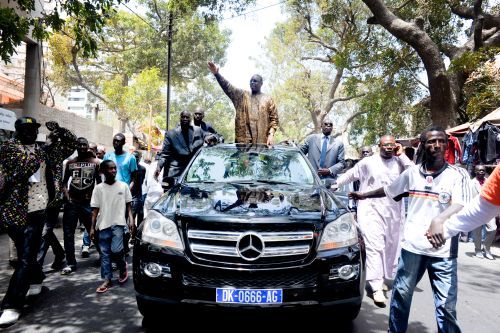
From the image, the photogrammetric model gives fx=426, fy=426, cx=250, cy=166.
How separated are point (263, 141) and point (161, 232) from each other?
381 cm

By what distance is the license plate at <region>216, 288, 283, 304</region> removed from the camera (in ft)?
9.84

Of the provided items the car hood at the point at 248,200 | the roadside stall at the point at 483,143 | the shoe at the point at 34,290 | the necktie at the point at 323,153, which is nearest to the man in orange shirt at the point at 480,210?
the car hood at the point at 248,200

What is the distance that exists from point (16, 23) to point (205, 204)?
4790 mm

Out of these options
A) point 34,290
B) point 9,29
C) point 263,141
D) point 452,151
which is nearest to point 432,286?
point 34,290

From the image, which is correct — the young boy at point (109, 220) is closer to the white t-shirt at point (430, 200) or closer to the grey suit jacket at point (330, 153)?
the grey suit jacket at point (330, 153)

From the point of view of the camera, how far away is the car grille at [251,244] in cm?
308

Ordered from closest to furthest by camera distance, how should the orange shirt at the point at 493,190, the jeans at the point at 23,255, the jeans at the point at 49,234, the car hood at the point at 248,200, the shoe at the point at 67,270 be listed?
the orange shirt at the point at 493,190 < the car hood at the point at 248,200 < the jeans at the point at 23,255 < the jeans at the point at 49,234 < the shoe at the point at 67,270

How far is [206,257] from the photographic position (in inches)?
122

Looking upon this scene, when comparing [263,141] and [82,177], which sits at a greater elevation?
[263,141]

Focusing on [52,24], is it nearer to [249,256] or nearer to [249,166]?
[249,166]

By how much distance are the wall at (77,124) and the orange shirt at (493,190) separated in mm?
14022

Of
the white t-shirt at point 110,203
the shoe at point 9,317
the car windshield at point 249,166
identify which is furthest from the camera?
the white t-shirt at point 110,203

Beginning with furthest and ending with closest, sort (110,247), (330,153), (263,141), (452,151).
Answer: (452,151), (263,141), (330,153), (110,247)

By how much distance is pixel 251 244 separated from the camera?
3.09 m
